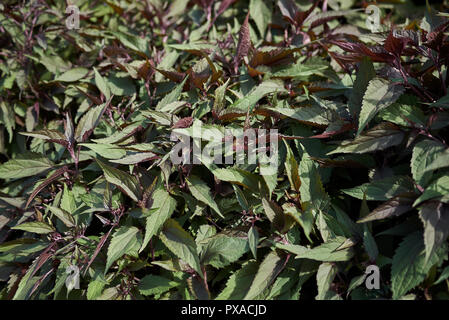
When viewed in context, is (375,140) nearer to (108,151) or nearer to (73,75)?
(108,151)

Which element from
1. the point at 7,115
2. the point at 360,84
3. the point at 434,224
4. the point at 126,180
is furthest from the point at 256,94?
the point at 7,115

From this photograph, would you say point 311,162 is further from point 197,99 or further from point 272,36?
point 272,36

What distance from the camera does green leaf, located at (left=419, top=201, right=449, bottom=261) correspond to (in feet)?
4.45

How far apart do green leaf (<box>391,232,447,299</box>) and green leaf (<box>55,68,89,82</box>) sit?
73.3 inches

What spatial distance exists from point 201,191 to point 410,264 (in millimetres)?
792

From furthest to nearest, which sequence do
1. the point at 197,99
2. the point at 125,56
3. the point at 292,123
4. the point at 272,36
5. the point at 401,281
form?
the point at 272,36 → the point at 125,56 → the point at 197,99 → the point at 292,123 → the point at 401,281

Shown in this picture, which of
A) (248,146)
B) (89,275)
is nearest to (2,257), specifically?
(89,275)

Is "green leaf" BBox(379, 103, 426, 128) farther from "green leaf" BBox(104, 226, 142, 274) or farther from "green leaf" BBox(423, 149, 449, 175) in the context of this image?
"green leaf" BBox(104, 226, 142, 274)

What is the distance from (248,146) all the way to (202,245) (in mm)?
429

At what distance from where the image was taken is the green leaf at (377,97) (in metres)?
1.56

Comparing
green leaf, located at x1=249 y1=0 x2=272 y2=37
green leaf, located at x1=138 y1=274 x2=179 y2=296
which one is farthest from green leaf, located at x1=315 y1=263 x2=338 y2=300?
green leaf, located at x1=249 y1=0 x2=272 y2=37

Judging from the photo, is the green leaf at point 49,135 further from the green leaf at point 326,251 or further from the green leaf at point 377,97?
the green leaf at point 377,97

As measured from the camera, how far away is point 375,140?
160 centimetres

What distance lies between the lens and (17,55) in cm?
251
